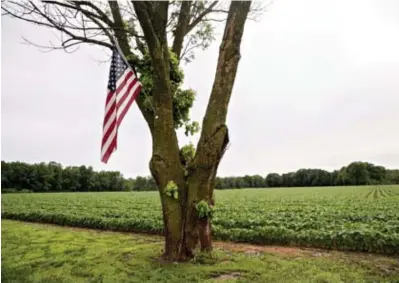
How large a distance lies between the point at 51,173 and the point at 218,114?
7440cm

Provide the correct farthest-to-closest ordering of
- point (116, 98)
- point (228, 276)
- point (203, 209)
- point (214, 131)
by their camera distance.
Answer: point (214, 131) → point (203, 209) → point (116, 98) → point (228, 276)

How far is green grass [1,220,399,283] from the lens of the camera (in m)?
5.93

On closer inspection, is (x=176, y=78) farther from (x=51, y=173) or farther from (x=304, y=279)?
(x=51, y=173)

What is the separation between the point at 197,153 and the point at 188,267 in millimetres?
1915

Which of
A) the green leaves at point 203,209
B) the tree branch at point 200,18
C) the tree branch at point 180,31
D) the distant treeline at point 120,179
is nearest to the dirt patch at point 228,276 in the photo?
the green leaves at point 203,209

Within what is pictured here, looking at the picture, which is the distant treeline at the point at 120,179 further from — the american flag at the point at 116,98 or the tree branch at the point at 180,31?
the american flag at the point at 116,98

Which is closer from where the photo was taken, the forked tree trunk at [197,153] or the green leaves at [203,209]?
the green leaves at [203,209]

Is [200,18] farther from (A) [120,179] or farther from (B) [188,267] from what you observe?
(A) [120,179]

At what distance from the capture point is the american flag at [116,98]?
5.88 metres

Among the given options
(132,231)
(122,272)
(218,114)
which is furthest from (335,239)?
(132,231)

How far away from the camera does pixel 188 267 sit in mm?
6246

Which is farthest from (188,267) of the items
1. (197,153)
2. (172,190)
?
(197,153)

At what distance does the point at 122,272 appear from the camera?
6312mm

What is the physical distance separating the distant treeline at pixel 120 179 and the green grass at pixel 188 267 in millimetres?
57817
